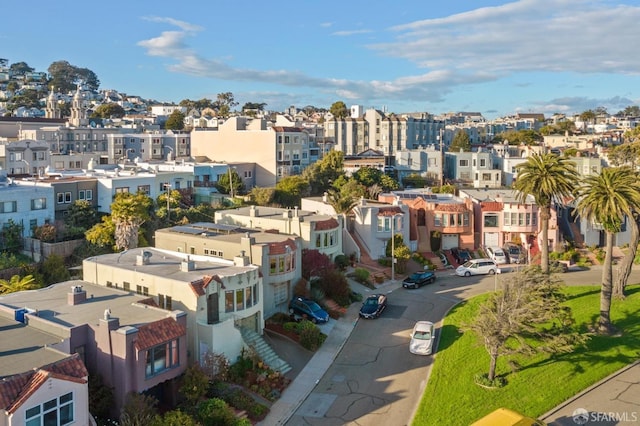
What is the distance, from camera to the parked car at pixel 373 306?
36312 mm

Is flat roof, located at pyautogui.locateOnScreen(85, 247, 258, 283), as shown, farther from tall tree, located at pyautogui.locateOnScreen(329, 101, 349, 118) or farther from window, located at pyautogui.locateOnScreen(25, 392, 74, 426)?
tall tree, located at pyautogui.locateOnScreen(329, 101, 349, 118)

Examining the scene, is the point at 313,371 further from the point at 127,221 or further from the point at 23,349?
the point at 127,221

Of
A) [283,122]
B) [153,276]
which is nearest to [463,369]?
[153,276]

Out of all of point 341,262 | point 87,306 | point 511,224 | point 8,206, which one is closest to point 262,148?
point 341,262

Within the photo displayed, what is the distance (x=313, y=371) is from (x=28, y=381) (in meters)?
14.1

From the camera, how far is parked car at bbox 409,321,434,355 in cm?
3083

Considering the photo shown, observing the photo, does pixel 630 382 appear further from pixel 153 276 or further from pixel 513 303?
pixel 153 276

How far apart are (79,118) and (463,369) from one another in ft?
344

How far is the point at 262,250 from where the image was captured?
34750 millimetres

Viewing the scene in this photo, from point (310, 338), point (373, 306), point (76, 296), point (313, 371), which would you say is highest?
point (76, 296)

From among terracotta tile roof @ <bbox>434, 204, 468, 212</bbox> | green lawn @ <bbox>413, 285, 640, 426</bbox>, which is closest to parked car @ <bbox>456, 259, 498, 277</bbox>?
terracotta tile roof @ <bbox>434, 204, 468, 212</bbox>

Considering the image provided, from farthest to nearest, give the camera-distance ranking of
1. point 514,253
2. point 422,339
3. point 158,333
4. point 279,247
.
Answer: point 514,253 → point 279,247 → point 422,339 → point 158,333

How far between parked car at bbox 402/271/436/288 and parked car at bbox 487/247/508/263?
313 inches

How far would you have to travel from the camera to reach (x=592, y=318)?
35.6 metres
